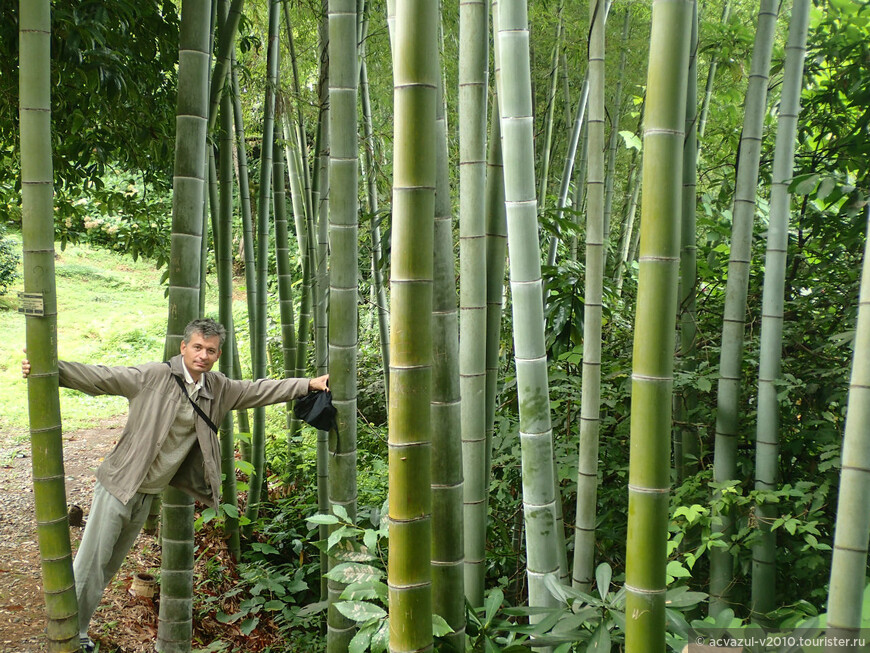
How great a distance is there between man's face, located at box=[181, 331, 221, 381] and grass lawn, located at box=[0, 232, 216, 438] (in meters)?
4.92

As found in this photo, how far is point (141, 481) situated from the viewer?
2.79 m

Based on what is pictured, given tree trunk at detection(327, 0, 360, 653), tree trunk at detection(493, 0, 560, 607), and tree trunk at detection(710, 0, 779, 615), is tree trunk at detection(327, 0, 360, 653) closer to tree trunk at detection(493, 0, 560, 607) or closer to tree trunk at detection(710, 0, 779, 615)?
tree trunk at detection(493, 0, 560, 607)

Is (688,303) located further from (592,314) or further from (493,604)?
(493,604)

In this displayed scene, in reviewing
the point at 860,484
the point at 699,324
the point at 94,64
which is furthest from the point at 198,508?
the point at 860,484

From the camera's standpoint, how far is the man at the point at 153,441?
2775 millimetres

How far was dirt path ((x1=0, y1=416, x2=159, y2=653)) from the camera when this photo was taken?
141 inches

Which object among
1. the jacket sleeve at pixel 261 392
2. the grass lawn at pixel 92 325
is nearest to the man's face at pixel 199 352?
the jacket sleeve at pixel 261 392

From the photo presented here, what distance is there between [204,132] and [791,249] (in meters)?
2.54

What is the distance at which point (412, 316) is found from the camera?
1.64m

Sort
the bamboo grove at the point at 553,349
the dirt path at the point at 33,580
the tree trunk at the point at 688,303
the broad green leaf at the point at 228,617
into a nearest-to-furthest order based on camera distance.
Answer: the bamboo grove at the point at 553,349
the tree trunk at the point at 688,303
the dirt path at the point at 33,580
the broad green leaf at the point at 228,617

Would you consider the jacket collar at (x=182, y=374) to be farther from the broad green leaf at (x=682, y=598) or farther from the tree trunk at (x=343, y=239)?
the broad green leaf at (x=682, y=598)

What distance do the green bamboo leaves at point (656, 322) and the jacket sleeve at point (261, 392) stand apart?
139 centimetres

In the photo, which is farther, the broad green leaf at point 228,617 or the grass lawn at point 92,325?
the grass lawn at point 92,325

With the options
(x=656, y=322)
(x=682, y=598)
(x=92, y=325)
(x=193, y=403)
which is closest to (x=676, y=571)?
(x=682, y=598)
